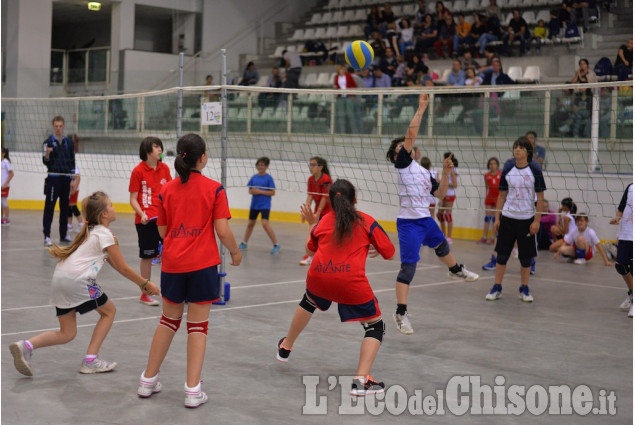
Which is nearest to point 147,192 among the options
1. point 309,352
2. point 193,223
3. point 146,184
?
point 146,184

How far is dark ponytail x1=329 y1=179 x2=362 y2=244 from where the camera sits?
5492 millimetres

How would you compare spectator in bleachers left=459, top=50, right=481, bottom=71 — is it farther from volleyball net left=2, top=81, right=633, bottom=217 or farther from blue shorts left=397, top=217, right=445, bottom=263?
blue shorts left=397, top=217, right=445, bottom=263

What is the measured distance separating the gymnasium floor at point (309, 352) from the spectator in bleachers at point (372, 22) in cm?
1372

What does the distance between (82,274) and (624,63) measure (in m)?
14.4

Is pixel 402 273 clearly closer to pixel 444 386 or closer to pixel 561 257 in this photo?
pixel 444 386

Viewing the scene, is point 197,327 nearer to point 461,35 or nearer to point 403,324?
point 403,324

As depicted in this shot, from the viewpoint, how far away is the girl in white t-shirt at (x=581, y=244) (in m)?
13.0

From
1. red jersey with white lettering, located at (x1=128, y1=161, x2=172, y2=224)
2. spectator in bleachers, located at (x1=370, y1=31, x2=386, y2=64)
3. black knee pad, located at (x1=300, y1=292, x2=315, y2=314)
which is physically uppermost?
spectator in bleachers, located at (x1=370, y1=31, x2=386, y2=64)

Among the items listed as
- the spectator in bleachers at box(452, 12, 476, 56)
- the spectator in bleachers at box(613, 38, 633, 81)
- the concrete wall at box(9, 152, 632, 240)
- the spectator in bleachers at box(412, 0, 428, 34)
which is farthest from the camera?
the spectator in bleachers at box(412, 0, 428, 34)

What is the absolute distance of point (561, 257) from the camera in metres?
13.8

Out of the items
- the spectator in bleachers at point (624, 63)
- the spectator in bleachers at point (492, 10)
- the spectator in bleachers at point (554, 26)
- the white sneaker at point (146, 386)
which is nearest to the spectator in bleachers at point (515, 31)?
the spectator in bleachers at point (554, 26)

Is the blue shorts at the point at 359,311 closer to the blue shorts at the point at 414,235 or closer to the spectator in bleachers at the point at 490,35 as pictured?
the blue shorts at the point at 414,235

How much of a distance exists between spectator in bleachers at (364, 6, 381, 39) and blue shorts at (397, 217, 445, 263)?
1616 centimetres

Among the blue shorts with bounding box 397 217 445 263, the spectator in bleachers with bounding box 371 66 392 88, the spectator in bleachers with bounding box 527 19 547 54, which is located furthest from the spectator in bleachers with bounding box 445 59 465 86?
the blue shorts with bounding box 397 217 445 263
